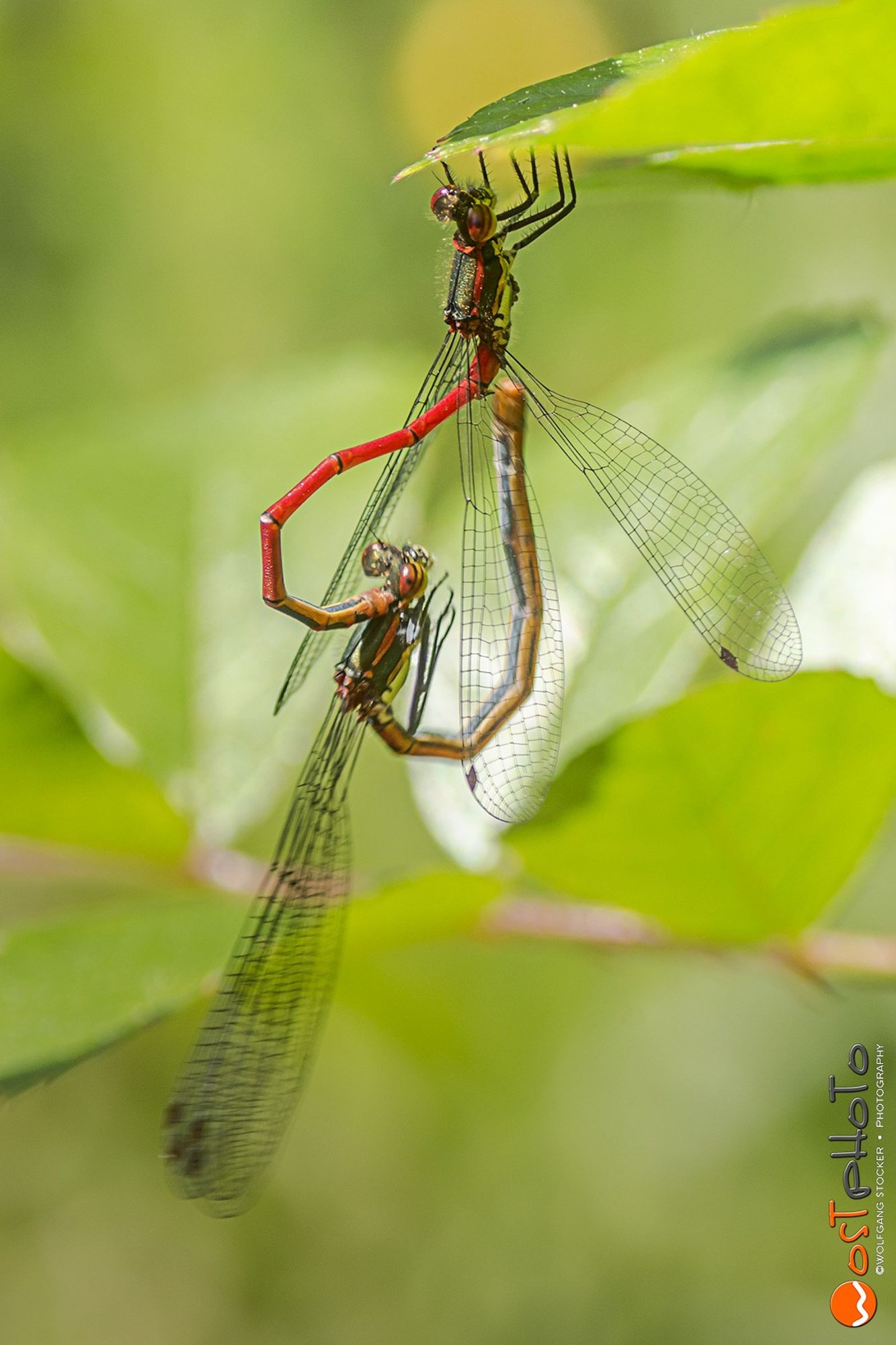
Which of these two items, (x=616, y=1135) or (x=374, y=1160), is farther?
(x=374, y=1160)

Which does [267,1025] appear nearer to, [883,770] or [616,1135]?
[883,770]

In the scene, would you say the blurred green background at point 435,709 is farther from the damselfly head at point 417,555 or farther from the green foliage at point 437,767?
the damselfly head at point 417,555

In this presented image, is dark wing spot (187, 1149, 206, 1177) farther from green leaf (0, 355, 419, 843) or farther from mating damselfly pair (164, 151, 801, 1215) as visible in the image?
green leaf (0, 355, 419, 843)

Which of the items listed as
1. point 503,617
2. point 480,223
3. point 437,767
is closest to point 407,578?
point 503,617

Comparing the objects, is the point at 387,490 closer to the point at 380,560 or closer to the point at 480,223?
the point at 380,560

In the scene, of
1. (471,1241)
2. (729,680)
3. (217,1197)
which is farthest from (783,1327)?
(729,680)

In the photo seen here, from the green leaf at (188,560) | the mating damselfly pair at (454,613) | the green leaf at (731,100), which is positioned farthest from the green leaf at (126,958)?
the green leaf at (731,100)
